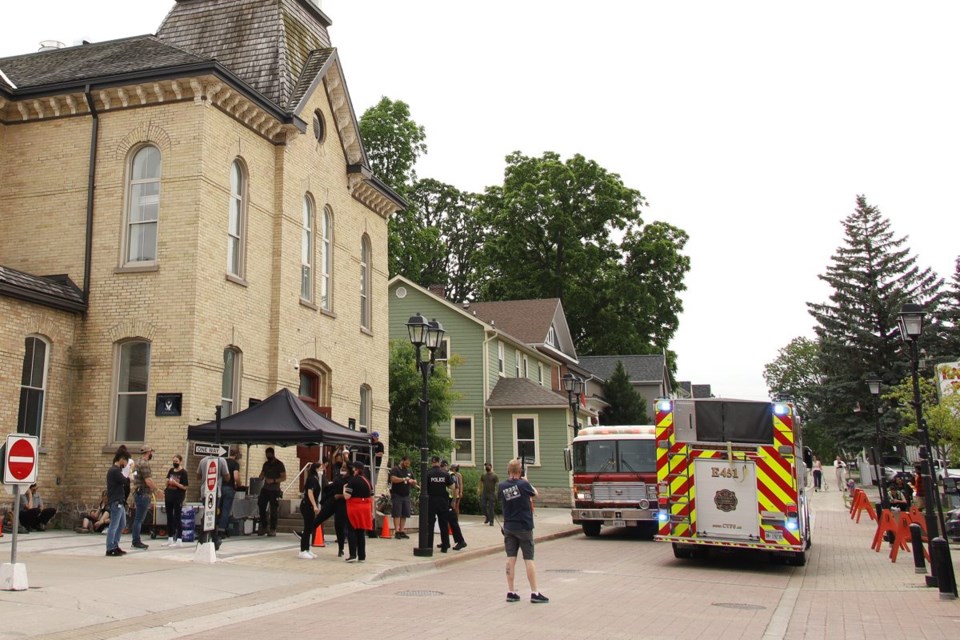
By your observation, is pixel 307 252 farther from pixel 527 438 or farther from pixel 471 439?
pixel 527 438

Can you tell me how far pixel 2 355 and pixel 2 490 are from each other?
8.02 feet

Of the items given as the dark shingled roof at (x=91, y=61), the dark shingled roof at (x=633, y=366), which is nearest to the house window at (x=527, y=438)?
the dark shingled roof at (x=633, y=366)

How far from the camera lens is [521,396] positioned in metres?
36.1

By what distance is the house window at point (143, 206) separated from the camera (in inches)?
701

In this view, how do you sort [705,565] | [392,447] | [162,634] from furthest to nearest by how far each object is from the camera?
1. [392,447]
2. [705,565]
3. [162,634]

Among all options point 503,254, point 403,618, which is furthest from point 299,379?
point 503,254

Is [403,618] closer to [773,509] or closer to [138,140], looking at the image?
[773,509]

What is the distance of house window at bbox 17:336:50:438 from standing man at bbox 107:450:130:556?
13.1ft

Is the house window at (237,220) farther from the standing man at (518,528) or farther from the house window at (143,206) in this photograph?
the standing man at (518,528)

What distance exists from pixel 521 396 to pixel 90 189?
21348 millimetres

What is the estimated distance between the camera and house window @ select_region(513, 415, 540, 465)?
116ft

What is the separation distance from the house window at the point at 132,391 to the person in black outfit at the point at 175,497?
262 cm

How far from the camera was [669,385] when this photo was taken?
59.1 metres

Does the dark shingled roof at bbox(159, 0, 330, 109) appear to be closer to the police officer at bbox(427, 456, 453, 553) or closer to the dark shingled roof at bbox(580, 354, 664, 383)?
the police officer at bbox(427, 456, 453, 553)
